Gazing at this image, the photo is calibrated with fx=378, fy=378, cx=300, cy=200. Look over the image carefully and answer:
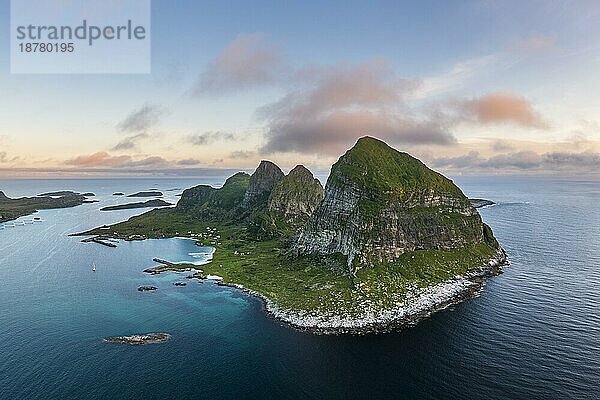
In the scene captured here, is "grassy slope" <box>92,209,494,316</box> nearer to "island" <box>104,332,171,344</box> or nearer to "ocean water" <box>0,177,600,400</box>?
"ocean water" <box>0,177,600,400</box>

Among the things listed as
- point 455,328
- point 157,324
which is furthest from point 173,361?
point 455,328

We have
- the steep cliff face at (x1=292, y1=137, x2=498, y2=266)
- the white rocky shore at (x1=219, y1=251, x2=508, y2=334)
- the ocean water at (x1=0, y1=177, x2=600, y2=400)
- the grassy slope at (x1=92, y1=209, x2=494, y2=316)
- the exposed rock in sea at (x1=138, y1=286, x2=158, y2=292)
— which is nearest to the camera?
the ocean water at (x1=0, y1=177, x2=600, y2=400)

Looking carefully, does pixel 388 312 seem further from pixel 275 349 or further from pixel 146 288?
pixel 146 288

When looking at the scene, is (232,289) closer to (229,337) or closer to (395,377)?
(229,337)

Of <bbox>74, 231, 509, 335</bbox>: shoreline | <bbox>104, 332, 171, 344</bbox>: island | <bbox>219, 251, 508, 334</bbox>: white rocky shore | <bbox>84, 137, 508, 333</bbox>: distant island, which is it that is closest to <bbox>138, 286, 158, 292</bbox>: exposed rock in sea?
<bbox>84, 137, 508, 333</bbox>: distant island

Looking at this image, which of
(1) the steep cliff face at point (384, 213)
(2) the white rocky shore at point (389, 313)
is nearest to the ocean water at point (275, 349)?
(2) the white rocky shore at point (389, 313)
